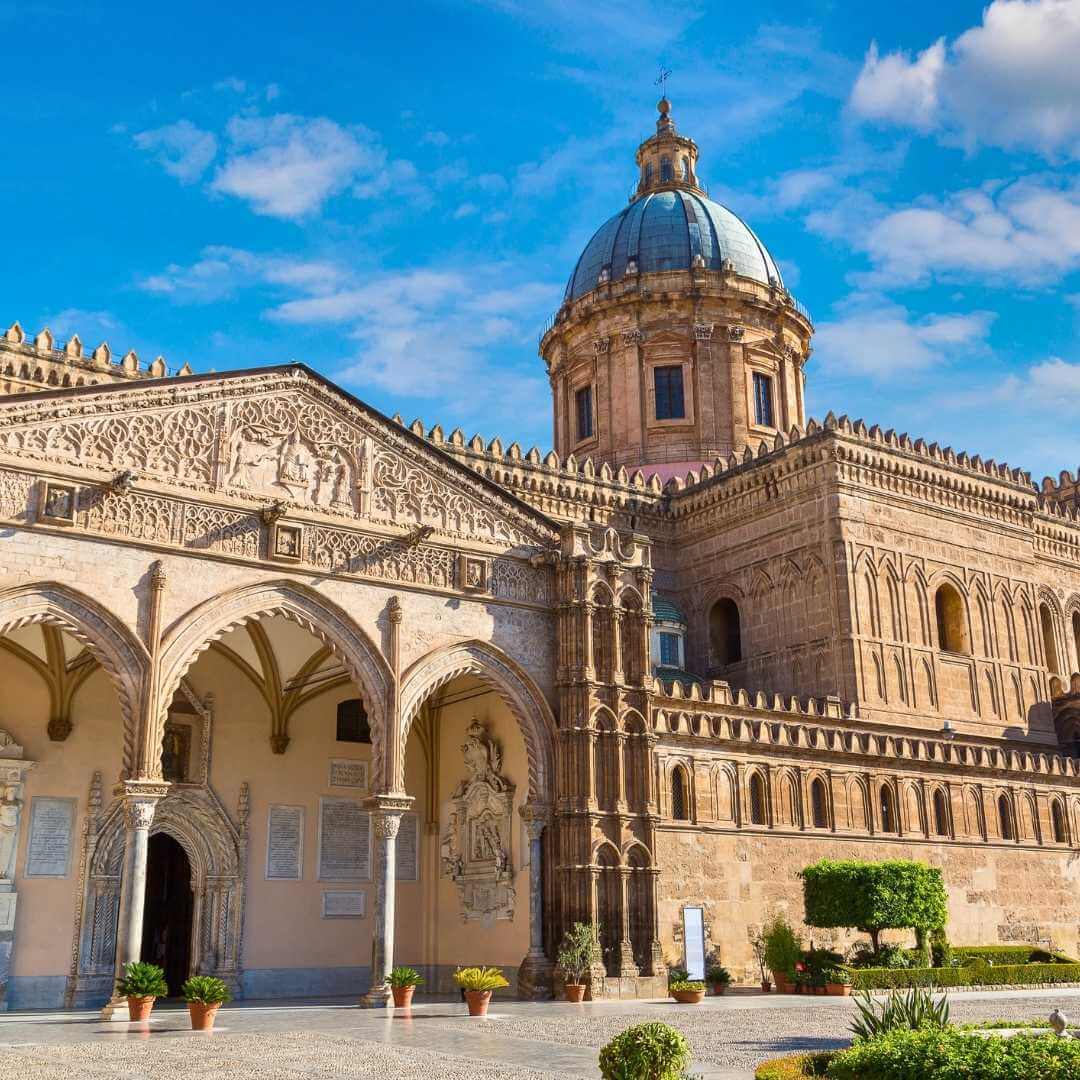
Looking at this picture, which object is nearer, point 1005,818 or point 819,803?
point 819,803

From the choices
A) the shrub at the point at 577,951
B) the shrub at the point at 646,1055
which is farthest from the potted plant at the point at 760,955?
the shrub at the point at 646,1055

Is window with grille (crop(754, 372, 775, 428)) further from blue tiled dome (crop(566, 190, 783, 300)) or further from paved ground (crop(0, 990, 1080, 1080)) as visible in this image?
paved ground (crop(0, 990, 1080, 1080))

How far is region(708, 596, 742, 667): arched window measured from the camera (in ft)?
123

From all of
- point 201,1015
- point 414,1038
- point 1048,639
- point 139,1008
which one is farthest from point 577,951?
point 1048,639

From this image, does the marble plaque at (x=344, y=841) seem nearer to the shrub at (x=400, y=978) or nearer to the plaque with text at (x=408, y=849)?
the plaque with text at (x=408, y=849)

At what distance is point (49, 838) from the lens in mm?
22516

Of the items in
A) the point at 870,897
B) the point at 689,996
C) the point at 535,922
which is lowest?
the point at 689,996

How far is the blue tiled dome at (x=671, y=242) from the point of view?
45.7 m

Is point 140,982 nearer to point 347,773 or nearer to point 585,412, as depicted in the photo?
point 347,773

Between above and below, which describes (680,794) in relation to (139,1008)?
above

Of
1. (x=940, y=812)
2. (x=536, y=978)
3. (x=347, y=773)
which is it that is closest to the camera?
(x=536, y=978)

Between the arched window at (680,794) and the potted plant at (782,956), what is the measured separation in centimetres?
282

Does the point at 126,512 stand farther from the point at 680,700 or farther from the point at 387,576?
the point at 680,700

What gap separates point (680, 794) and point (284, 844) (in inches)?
313
